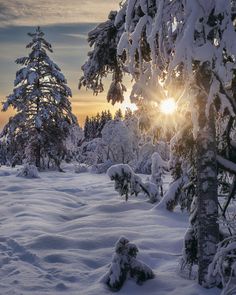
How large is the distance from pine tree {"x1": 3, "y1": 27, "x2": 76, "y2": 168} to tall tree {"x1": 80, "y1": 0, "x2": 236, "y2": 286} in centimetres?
2199

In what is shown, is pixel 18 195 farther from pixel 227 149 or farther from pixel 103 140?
pixel 103 140

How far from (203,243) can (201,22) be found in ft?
9.40

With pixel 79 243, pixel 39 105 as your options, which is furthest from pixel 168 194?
pixel 39 105

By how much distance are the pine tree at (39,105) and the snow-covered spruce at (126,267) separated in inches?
833

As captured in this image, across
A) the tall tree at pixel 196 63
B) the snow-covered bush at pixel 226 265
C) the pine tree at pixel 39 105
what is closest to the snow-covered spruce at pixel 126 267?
the tall tree at pixel 196 63

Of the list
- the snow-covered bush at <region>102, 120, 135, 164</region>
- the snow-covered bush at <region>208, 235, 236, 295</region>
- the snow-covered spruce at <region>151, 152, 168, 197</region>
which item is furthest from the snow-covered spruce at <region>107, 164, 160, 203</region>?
the snow-covered bush at <region>102, 120, 135, 164</region>

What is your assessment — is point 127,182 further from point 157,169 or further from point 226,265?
point 226,265

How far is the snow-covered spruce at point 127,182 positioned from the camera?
12336mm

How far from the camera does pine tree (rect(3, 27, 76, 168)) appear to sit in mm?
27469

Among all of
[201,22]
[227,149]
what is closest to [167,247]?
[227,149]

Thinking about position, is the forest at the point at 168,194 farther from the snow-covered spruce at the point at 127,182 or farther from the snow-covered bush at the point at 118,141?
the snow-covered bush at the point at 118,141

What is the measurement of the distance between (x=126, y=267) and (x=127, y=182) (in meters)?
6.44

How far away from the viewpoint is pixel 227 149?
6.32 metres

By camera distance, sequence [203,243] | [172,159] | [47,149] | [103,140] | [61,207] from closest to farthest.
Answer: [203,243]
[172,159]
[61,207]
[47,149]
[103,140]
